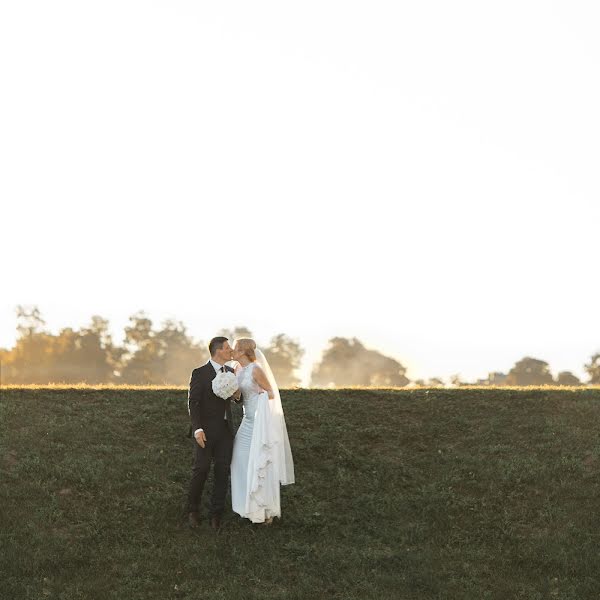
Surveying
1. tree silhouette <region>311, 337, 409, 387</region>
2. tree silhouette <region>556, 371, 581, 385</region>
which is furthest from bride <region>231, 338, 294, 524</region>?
tree silhouette <region>311, 337, 409, 387</region>

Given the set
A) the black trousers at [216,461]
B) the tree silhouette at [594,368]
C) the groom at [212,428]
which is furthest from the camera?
the tree silhouette at [594,368]

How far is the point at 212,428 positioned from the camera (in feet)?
43.0

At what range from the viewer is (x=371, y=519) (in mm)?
13984

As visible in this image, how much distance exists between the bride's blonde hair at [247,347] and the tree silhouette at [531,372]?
91284mm

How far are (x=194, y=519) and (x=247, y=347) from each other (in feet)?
9.70

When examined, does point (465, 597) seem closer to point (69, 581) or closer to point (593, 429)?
point (69, 581)

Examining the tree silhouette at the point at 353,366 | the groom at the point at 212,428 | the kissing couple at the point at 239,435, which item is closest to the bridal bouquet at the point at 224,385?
the kissing couple at the point at 239,435

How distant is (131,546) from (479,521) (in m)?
5.82

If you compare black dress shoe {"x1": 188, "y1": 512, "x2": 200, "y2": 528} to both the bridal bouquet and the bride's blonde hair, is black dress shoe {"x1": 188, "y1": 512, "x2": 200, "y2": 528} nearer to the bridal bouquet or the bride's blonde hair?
the bridal bouquet

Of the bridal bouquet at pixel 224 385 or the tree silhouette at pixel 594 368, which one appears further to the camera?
the tree silhouette at pixel 594 368

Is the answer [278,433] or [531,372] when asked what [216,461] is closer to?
[278,433]

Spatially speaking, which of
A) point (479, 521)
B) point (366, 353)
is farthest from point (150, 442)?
point (366, 353)

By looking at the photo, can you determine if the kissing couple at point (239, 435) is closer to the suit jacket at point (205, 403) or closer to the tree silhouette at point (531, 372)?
the suit jacket at point (205, 403)

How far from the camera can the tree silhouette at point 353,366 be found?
118 m
